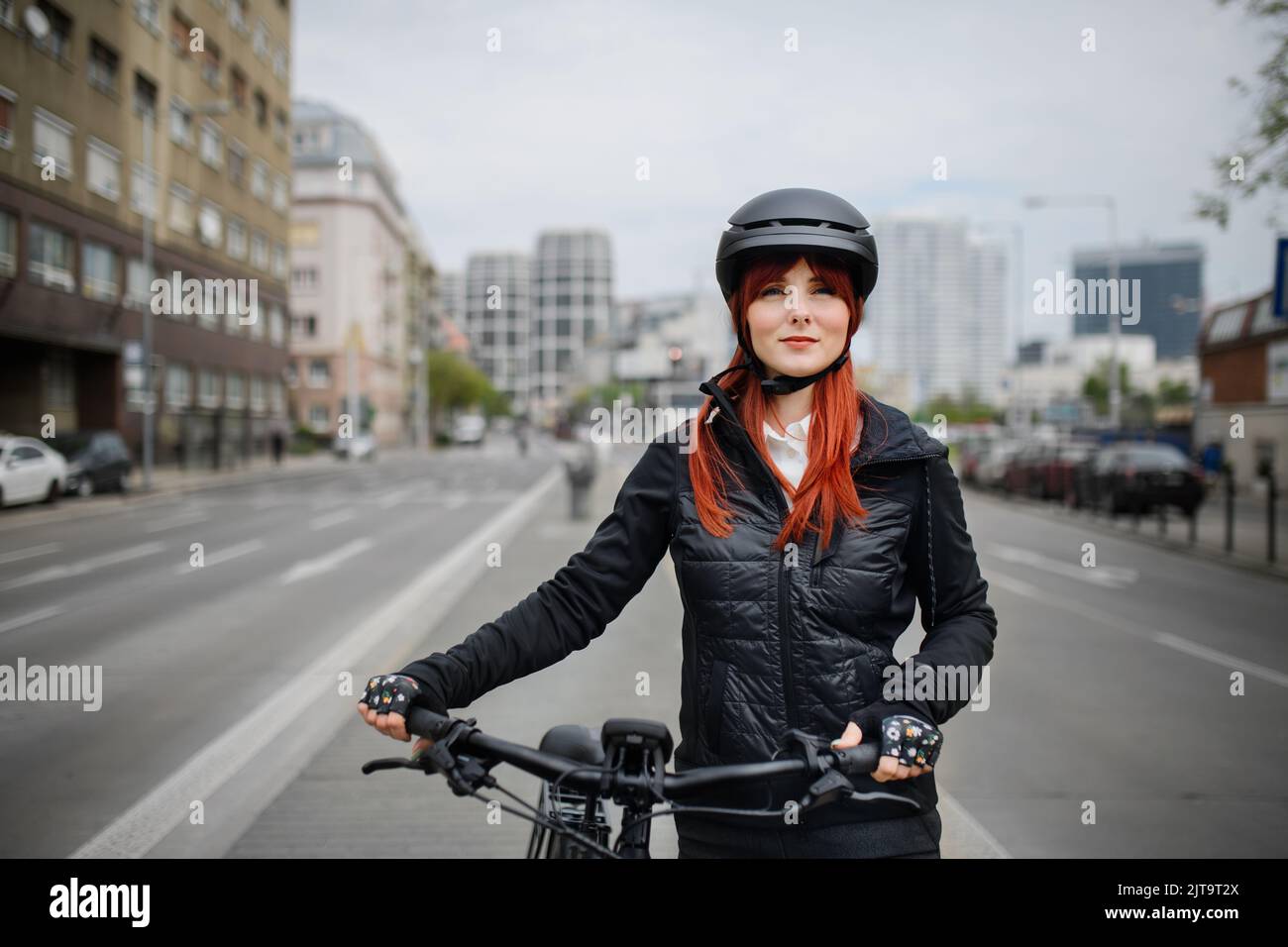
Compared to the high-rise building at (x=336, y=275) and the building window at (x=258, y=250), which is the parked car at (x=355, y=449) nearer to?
the high-rise building at (x=336, y=275)

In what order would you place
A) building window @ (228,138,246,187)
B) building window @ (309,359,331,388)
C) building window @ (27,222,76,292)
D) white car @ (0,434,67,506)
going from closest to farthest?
building window @ (27,222,76,292), white car @ (0,434,67,506), building window @ (228,138,246,187), building window @ (309,359,331,388)

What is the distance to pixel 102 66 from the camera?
3.49 m

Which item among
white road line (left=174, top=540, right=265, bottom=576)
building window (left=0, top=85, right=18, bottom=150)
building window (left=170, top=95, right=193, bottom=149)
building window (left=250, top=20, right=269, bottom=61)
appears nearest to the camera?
building window (left=0, top=85, right=18, bottom=150)

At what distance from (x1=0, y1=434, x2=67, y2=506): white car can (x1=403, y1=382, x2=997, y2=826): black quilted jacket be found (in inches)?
536

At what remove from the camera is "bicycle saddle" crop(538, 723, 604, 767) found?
2.02 meters

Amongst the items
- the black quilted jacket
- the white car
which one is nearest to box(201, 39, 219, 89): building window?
the black quilted jacket

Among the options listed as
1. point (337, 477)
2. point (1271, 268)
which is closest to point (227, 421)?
point (337, 477)

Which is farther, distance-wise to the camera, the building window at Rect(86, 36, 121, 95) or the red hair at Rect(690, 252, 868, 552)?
the building window at Rect(86, 36, 121, 95)

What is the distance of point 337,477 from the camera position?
36125mm

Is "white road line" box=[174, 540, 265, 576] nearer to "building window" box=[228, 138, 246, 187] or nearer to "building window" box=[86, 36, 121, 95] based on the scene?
"building window" box=[228, 138, 246, 187]

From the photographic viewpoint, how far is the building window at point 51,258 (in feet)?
11.2

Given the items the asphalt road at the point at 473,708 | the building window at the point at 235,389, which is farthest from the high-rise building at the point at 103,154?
the building window at the point at 235,389

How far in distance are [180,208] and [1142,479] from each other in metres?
19.8

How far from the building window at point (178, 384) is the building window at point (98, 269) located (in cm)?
2405
